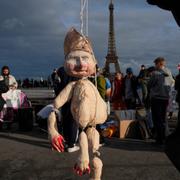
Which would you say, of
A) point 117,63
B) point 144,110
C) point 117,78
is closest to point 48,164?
point 144,110

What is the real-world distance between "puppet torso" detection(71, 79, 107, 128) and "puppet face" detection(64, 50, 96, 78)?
4.1 inches

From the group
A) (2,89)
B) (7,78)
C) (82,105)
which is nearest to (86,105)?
(82,105)

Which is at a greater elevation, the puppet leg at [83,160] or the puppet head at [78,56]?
the puppet head at [78,56]

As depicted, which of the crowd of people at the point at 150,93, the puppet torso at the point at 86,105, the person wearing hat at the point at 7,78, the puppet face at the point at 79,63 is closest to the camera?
the puppet torso at the point at 86,105

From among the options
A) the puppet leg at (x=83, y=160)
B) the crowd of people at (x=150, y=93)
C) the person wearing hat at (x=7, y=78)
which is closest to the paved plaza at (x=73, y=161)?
the crowd of people at (x=150, y=93)

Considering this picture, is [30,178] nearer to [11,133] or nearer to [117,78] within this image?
[11,133]

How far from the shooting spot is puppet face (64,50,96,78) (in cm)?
465

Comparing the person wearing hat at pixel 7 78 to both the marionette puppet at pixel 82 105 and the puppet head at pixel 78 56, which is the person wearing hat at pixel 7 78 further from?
the marionette puppet at pixel 82 105

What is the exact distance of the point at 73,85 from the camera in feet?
15.2

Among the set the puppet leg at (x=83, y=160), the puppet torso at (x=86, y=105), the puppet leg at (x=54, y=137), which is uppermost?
the puppet torso at (x=86, y=105)

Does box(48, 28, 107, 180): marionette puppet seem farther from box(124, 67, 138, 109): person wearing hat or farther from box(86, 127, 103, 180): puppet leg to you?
box(124, 67, 138, 109): person wearing hat

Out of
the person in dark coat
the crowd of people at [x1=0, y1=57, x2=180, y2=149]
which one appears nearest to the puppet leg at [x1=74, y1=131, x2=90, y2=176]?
the crowd of people at [x1=0, y1=57, x2=180, y2=149]

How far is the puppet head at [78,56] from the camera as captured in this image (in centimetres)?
466

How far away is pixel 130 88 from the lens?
512 inches
